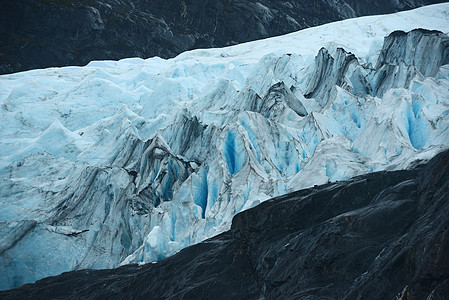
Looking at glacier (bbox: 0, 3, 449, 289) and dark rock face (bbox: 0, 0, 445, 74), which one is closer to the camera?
glacier (bbox: 0, 3, 449, 289)

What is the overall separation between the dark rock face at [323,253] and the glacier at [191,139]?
65.9 inches

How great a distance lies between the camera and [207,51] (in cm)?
2741

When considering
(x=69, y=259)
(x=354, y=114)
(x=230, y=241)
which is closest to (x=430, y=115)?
(x=354, y=114)

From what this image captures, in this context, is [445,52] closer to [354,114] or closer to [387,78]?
[387,78]

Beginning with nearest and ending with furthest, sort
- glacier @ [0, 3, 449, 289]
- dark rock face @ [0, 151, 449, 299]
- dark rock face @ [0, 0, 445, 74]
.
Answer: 1. dark rock face @ [0, 151, 449, 299]
2. glacier @ [0, 3, 449, 289]
3. dark rock face @ [0, 0, 445, 74]

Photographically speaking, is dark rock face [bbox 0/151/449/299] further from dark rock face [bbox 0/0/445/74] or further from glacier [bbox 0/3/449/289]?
dark rock face [bbox 0/0/445/74]

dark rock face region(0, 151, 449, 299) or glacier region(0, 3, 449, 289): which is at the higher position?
dark rock face region(0, 151, 449, 299)

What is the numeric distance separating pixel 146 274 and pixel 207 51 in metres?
22.0

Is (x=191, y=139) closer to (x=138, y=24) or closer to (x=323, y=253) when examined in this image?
(x=323, y=253)

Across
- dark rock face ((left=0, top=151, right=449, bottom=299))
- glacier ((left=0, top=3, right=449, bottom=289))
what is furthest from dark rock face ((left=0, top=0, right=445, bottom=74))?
dark rock face ((left=0, top=151, right=449, bottom=299))

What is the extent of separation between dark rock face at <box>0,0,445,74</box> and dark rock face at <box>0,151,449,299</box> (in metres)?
31.9

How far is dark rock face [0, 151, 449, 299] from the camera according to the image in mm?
4004

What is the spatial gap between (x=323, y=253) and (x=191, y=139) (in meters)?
11.2

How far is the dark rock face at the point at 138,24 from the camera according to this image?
1432 inches
